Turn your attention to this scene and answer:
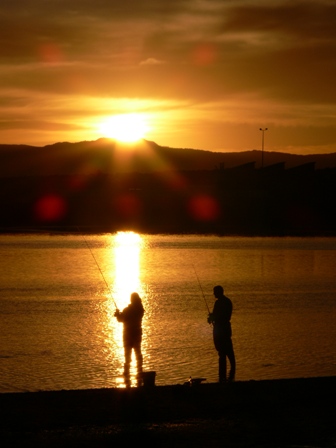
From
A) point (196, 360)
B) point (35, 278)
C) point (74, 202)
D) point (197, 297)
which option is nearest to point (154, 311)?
point (197, 297)

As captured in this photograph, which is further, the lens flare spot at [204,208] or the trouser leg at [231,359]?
the lens flare spot at [204,208]

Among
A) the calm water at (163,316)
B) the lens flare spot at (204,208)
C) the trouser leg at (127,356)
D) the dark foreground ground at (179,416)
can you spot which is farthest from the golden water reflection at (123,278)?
the lens flare spot at (204,208)

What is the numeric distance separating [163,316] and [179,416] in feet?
65.0

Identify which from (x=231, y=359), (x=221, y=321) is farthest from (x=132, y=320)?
(x=231, y=359)

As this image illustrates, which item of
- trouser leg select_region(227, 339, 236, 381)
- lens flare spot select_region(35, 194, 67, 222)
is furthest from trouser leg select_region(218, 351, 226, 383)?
lens flare spot select_region(35, 194, 67, 222)

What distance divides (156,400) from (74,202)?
142 m

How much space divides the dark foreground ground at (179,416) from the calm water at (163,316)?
4637mm

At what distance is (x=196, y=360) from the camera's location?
2039 centimetres

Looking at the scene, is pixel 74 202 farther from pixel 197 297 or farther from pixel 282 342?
pixel 282 342

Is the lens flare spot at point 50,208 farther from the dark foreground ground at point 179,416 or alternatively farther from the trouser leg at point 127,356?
the dark foreground ground at point 179,416

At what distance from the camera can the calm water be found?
63.4ft

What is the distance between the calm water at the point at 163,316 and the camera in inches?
760

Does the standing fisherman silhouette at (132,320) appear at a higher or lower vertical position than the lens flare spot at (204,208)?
lower

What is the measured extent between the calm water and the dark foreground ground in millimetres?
4637
